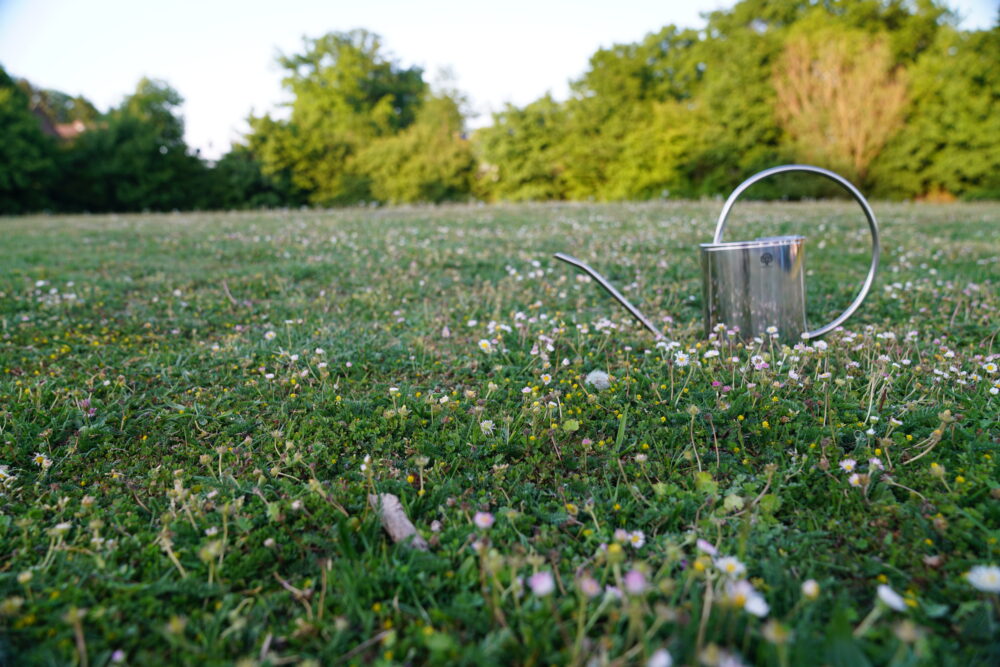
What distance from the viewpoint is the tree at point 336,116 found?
29984mm

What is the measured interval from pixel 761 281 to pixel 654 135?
25170 millimetres

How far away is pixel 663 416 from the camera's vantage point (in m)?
2.40

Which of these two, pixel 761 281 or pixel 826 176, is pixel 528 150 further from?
pixel 761 281

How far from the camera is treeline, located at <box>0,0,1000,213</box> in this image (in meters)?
21.8

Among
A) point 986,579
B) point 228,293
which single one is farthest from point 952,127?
point 986,579

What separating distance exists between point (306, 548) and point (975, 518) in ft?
6.64

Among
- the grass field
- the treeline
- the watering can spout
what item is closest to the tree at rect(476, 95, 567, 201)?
the treeline

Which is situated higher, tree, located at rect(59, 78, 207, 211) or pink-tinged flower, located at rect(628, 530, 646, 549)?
tree, located at rect(59, 78, 207, 211)

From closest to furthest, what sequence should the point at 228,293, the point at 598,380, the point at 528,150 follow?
the point at 598,380 → the point at 228,293 → the point at 528,150

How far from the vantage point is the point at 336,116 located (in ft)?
126

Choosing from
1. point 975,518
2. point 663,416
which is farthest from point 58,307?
point 975,518

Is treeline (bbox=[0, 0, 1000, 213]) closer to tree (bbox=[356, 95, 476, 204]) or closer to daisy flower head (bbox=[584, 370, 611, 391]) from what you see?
tree (bbox=[356, 95, 476, 204])

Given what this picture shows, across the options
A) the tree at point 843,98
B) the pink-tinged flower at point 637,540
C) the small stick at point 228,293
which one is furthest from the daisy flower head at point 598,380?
the tree at point 843,98

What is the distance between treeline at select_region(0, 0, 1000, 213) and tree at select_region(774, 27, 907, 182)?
7 centimetres
